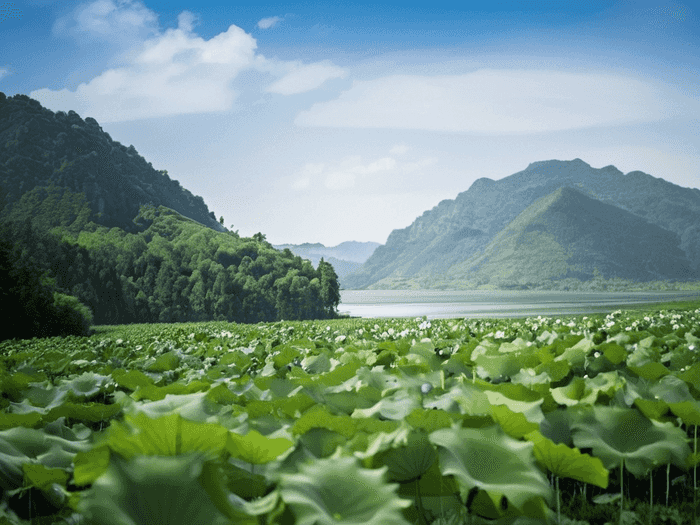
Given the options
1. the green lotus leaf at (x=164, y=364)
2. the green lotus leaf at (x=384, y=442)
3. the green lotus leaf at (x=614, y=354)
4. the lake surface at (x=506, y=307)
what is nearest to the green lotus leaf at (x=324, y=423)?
the green lotus leaf at (x=384, y=442)

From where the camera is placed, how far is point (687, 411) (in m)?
1.36

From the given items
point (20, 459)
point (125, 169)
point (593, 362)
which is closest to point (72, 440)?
point (20, 459)

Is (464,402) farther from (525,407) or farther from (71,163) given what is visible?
(71,163)

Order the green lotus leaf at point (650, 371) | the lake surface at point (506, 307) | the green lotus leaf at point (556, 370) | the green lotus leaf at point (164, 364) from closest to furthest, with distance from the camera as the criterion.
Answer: the green lotus leaf at point (650, 371), the green lotus leaf at point (556, 370), the green lotus leaf at point (164, 364), the lake surface at point (506, 307)

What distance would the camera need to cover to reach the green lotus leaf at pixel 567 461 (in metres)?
1.01

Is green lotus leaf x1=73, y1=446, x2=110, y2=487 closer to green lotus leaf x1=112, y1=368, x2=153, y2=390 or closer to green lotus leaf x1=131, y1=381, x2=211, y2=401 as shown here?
green lotus leaf x1=131, y1=381, x2=211, y2=401

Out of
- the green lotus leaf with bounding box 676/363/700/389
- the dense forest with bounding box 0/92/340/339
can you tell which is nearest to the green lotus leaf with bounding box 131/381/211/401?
the green lotus leaf with bounding box 676/363/700/389

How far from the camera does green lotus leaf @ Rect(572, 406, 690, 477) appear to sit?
1247 millimetres

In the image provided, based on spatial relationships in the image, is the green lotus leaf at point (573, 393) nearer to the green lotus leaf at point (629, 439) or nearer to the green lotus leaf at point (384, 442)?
the green lotus leaf at point (629, 439)

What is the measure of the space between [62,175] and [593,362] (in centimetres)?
12226

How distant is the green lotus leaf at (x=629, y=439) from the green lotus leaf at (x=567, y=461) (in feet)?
0.62

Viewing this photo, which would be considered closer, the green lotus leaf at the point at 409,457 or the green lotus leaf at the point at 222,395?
the green lotus leaf at the point at 409,457

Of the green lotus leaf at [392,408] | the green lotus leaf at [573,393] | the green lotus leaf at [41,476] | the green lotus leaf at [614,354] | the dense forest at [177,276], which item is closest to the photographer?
the green lotus leaf at [41,476]

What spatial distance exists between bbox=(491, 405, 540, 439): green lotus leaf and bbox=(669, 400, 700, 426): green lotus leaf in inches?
17.8
